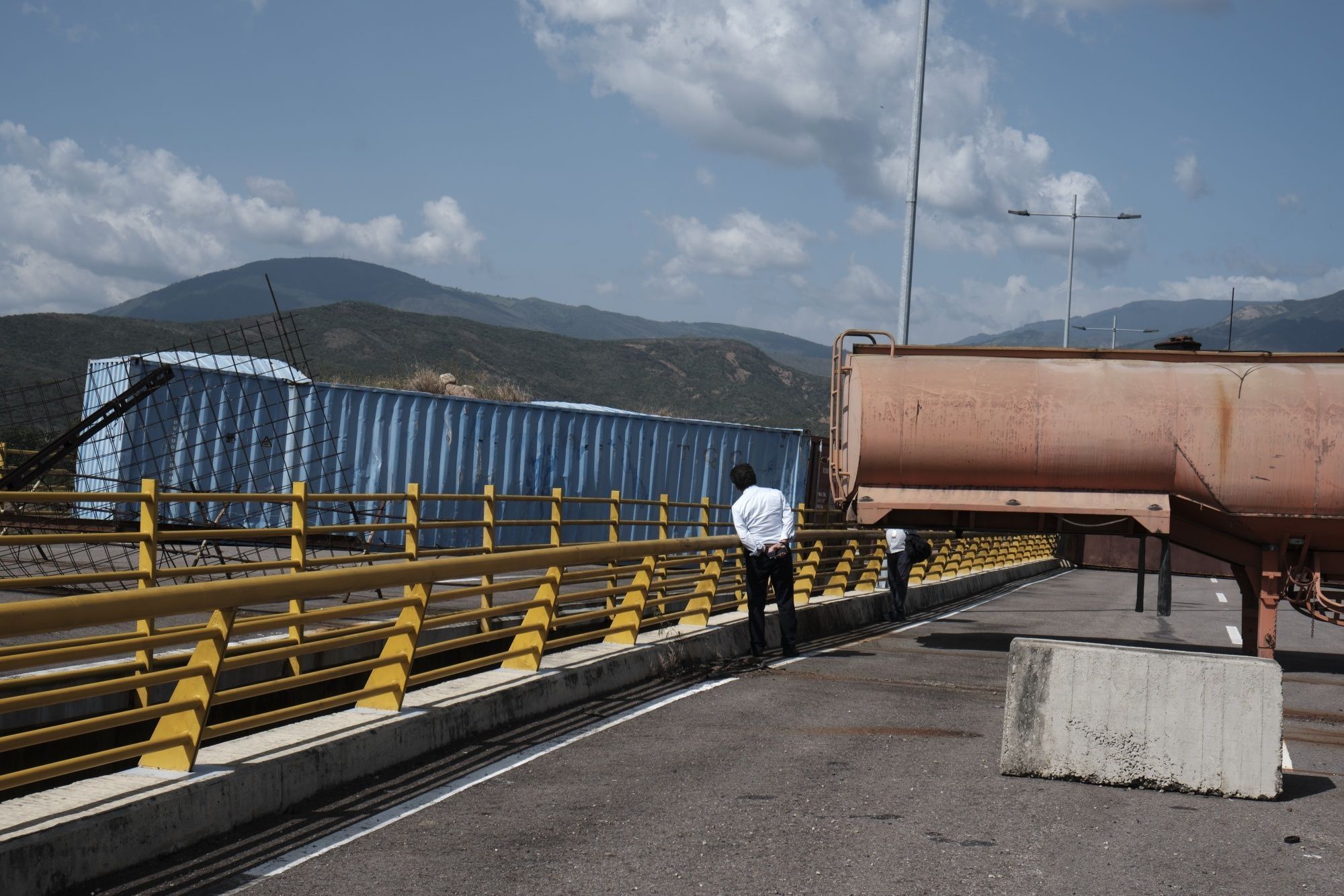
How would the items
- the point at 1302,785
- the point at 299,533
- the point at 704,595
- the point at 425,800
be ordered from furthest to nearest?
the point at 704,595 → the point at 299,533 → the point at 1302,785 → the point at 425,800

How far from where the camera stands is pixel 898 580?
18359mm

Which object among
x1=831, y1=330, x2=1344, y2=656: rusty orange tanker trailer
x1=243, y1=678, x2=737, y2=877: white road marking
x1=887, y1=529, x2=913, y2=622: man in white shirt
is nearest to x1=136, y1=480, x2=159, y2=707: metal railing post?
x1=243, y1=678, x2=737, y2=877: white road marking

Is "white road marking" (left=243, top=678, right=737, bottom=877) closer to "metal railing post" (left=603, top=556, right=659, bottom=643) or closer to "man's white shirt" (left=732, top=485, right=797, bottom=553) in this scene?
"metal railing post" (left=603, top=556, right=659, bottom=643)

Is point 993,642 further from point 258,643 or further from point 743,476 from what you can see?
point 258,643

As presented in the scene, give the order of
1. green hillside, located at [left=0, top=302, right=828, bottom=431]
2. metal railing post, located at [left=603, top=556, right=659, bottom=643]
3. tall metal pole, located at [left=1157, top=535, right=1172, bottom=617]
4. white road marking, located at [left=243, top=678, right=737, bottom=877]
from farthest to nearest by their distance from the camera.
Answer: green hillside, located at [left=0, top=302, right=828, bottom=431]
tall metal pole, located at [left=1157, top=535, right=1172, bottom=617]
metal railing post, located at [left=603, top=556, right=659, bottom=643]
white road marking, located at [left=243, top=678, right=737, bottom=877]

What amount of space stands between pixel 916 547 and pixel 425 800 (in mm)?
13130

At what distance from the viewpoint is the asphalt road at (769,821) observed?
527cm

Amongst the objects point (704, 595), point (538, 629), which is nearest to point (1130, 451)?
point (704, 595)

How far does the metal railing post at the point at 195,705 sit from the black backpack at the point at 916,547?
13.6 meters

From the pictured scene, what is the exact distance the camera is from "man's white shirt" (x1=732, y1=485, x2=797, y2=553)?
12.2m

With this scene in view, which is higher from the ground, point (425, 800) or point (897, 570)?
point (897, 570)

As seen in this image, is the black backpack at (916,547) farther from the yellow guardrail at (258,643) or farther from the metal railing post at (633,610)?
the metal railing post at (633,610)

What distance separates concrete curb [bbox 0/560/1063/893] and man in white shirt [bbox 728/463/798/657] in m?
1.62

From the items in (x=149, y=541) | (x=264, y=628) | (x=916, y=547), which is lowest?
(x=916, y=547)
